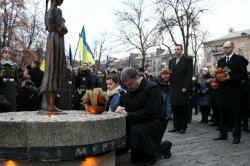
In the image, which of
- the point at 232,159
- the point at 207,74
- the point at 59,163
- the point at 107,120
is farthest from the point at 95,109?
the point at 207,74

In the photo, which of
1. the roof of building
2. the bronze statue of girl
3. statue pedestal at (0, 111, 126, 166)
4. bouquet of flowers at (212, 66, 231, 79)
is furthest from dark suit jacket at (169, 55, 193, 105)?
the roof of building

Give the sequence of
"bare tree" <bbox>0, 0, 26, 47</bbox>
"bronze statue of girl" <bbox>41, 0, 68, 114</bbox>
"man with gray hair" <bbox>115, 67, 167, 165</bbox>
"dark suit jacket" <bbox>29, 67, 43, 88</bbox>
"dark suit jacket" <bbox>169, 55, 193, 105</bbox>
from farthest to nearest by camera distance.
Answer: "bare tree" <bbox>0, 0, 26, 47</bbox> < "dark suit jacket" <bbox>29, 67, 43, 88</bbox> < "dark suit jacket" <bbox>169, 55, 193, 105</bbox> < "man with gray hair" <bbox>115, 67, 167, 165</bbox> < "bronze statue of girl" <bbox>41, 0, 68, 114</bbox>

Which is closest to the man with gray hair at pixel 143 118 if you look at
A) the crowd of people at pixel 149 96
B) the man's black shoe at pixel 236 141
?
the crowd of people at pixel 149 96

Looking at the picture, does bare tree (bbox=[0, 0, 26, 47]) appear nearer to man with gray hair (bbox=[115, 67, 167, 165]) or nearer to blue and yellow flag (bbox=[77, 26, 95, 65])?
blue and yellow flag (bbox=[77, 26, 95, 65])

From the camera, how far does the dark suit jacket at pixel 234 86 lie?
6426 mm

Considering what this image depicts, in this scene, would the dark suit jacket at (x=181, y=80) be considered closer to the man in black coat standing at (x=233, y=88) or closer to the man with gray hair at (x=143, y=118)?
the man in black coat standing at (x=233, y=88)

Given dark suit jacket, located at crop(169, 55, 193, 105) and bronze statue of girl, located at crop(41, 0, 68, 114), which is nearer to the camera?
bronze statue of girl, located at crop(41, 0, 68, 114)

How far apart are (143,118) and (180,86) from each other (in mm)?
3389

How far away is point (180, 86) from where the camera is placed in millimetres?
7906

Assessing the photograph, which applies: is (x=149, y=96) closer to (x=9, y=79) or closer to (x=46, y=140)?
(x=46, y=140)

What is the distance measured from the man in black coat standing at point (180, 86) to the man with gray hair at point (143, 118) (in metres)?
2.87

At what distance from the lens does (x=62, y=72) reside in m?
4.34

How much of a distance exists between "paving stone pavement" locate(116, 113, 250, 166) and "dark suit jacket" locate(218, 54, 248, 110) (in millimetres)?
778

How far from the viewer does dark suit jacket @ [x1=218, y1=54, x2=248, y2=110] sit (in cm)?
643
